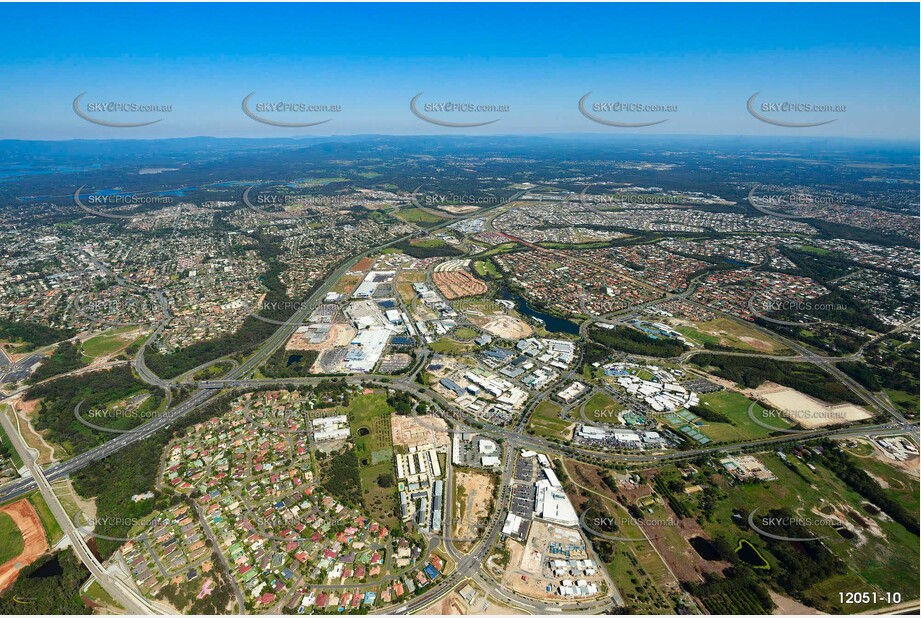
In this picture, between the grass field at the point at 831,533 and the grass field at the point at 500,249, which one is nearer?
the grass field at the point at 831,533

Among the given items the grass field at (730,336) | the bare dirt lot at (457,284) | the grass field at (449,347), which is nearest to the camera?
the grass field at (449,347)

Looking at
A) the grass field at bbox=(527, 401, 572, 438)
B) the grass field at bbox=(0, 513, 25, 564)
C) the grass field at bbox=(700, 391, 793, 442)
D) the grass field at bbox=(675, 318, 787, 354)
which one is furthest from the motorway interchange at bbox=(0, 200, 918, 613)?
the grass field at bbox=(675, 318, 787, 354)

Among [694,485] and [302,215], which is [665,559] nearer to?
[694,485]

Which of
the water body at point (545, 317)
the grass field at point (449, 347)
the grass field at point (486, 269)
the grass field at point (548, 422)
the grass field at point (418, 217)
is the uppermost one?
the grass field at point (418, 217)

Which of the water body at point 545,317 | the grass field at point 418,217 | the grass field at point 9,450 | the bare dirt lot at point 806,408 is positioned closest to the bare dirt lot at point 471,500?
the water body at point 545,317

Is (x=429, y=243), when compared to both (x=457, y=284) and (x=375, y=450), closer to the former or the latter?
(x=457, y=284)

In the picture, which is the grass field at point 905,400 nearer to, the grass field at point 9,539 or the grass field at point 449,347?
the grass field at point 449,347

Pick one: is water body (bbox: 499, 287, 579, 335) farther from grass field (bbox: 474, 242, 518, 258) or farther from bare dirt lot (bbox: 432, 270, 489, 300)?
grass field (bbox: 474, 242, 518, 258)
